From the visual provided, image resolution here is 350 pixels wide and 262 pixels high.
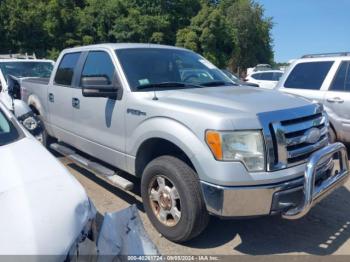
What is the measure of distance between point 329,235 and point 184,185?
5.35ft

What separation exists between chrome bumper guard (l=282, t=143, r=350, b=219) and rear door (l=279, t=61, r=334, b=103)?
9.59 ft

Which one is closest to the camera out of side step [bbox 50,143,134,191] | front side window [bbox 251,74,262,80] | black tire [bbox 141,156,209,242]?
black tire [bbox 141,156,209,242]

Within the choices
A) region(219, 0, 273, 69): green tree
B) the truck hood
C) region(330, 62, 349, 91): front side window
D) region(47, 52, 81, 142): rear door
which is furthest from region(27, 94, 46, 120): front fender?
region(219, 0, 273, 69): green tree

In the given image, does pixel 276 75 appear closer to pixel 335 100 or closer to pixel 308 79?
pixel 308 79

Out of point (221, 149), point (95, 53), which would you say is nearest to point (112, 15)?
point (95, 53)

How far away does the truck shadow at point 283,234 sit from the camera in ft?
12.2

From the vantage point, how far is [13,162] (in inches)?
101

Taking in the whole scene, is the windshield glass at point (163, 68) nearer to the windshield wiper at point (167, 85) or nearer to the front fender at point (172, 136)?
the windshield wiper at point (167, 85)

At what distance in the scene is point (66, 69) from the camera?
5.83 metres

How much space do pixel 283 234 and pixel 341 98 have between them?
11.0 ft

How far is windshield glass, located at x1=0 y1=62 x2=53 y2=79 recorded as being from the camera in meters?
9.97

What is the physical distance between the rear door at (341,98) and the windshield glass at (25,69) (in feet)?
22.8

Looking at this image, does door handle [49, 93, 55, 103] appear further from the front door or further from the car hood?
the car hood

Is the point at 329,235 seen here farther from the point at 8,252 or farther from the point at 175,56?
the point at 8,252
